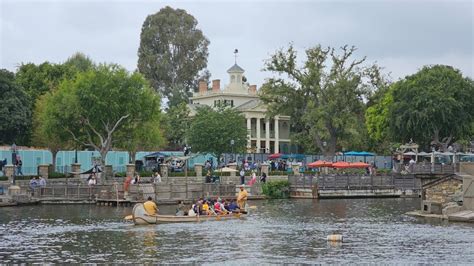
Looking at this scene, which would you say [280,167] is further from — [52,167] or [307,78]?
[52,167]

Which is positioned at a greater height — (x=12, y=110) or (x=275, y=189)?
(x=12, y=110)

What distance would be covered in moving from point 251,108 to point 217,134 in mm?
26328

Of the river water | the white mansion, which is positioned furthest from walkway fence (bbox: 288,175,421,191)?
the white mansion

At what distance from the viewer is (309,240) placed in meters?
40.5

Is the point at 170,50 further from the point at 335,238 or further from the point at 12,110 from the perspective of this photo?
the point at 335,238

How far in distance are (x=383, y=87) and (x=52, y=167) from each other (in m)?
A: 40.4

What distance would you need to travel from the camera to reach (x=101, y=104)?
242ft

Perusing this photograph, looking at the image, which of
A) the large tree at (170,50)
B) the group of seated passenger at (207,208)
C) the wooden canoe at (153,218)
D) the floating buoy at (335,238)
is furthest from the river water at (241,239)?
the large tree at (170,50)

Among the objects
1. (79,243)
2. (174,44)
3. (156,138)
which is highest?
(174,44)

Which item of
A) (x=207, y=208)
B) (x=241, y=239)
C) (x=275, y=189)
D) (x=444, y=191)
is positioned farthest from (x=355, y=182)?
(x=241, y=239)

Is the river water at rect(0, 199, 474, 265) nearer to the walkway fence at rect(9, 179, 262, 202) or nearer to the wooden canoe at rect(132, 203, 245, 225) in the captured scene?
the wooden canoe at rect(132, 203, 245, 225)

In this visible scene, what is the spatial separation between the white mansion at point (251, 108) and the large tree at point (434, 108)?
103ft

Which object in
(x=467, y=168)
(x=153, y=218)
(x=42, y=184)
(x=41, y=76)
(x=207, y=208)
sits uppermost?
(x=41, y=76)

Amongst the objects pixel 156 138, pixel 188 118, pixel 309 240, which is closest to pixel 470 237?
pixel 309 240
